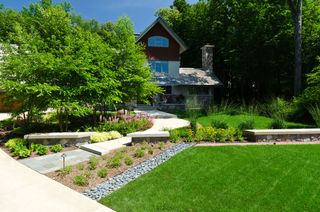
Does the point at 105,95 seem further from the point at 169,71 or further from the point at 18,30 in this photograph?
the point at 169,71

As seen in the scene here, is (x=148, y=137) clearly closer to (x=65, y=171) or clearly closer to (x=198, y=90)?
(x=65, y=171)

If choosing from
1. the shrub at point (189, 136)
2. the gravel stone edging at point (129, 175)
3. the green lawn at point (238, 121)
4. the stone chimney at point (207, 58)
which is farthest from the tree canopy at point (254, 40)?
the gravel stone edging at point (129, 175)

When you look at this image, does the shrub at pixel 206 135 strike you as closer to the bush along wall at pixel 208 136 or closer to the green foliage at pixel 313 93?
the bush along wall at pixel 208 136

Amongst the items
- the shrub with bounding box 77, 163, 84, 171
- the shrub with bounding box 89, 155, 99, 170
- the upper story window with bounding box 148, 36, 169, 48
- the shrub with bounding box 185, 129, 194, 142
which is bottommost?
Answer: the shrub with bounding box 77, 163, 84, 171

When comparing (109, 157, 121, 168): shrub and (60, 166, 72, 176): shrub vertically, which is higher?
(109, 157, 121, 168): shrub

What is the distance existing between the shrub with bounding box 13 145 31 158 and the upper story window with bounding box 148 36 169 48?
19148 mm

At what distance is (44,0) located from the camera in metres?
15.4

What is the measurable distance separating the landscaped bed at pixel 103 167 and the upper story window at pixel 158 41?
19.1 meters

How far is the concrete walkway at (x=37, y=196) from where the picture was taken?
491 cm

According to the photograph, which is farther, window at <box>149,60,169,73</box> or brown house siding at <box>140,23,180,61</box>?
window at <box>149,60,169,73</box>

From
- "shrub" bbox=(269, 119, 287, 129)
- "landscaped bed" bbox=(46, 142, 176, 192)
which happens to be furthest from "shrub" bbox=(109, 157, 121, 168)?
"shrub" bbox=(269, 119, 287, 129)

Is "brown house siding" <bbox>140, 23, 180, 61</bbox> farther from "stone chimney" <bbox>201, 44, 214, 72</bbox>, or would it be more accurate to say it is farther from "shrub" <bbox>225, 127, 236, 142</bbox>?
"shrub" <bbox>225, 127, 236, 142</bbox>

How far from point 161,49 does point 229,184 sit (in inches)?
869

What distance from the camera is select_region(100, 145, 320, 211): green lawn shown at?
4.97 meters
